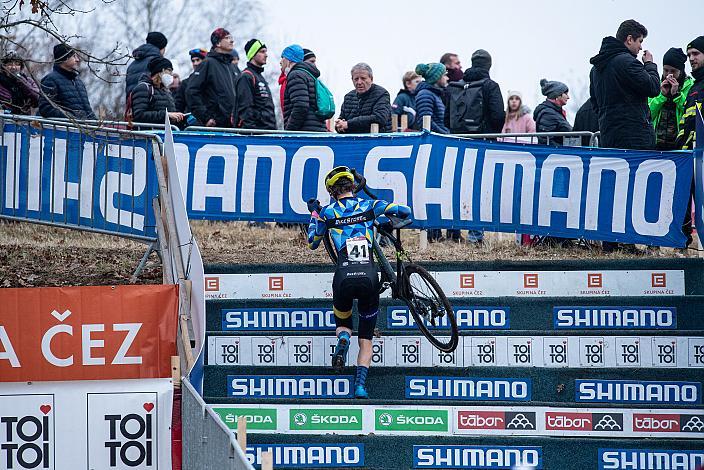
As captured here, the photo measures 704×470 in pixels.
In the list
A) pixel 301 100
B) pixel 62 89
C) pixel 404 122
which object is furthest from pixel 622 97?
pixel 62 89

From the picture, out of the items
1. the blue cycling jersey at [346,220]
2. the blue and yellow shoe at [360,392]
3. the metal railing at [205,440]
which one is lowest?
the blue and yellow shoe at [360,392]

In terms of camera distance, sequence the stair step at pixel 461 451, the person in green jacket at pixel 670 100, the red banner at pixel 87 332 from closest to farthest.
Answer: the stair step at pixel 461 451 → the red banner at pixel 87 332 → the person in green jacket at pixel 670 100

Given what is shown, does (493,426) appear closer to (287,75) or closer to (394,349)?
(394,349)

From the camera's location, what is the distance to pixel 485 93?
15406 mm

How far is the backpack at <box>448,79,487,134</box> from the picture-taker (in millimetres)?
15406

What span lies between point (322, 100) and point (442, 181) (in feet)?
8.47

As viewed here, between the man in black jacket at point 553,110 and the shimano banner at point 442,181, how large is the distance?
2387 mm

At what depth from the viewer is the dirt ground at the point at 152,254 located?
1332 cm

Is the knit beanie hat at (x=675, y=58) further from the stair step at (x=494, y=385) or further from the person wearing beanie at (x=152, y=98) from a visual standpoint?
the person wearing beanie at (x=152, y=98)

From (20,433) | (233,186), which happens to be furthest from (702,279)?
(20,433)

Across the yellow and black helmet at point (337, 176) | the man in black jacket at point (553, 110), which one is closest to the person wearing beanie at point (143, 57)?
the man in black jacket at point (553, 110)

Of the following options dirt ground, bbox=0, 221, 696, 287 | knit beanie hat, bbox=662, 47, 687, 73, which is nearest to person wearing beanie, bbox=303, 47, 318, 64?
dirt ground, bbox=0, 221, 696, 287

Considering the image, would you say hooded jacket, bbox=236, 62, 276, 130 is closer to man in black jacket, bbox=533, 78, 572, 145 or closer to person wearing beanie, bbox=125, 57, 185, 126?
person wearing beanie, bbox=125, 57, 185, 126

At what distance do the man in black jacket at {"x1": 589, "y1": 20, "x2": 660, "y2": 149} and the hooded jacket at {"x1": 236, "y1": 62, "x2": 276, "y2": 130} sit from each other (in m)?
4.34
